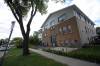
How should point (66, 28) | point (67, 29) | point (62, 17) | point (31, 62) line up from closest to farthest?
1. point (31, 62)
2. point (67, 29)
3. point (66, 28)
4. point (62, 17)

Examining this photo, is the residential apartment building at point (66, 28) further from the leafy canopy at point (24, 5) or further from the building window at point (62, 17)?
the leafy canopy at point (24, 5)

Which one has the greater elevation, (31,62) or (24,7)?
(24,7)

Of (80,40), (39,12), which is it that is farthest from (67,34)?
(39,12)

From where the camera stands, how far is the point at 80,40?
26766mm

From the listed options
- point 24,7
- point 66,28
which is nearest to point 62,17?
point 66,28

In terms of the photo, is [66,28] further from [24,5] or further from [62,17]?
[24,5]

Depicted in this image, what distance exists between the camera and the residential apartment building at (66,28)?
2792cm

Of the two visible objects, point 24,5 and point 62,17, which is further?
point 62,17

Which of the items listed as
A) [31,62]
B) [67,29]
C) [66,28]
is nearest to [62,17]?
[66,28]

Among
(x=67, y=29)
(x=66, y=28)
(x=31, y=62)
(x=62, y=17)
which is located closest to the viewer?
(x=31, y=62)

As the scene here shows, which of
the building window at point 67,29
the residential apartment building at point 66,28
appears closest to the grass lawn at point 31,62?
the residential apartment building at point 66,28

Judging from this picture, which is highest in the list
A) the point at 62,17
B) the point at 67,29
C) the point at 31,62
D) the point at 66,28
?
the point at 62,17

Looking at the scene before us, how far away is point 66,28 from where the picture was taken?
100 ft

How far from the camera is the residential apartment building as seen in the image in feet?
91.6
